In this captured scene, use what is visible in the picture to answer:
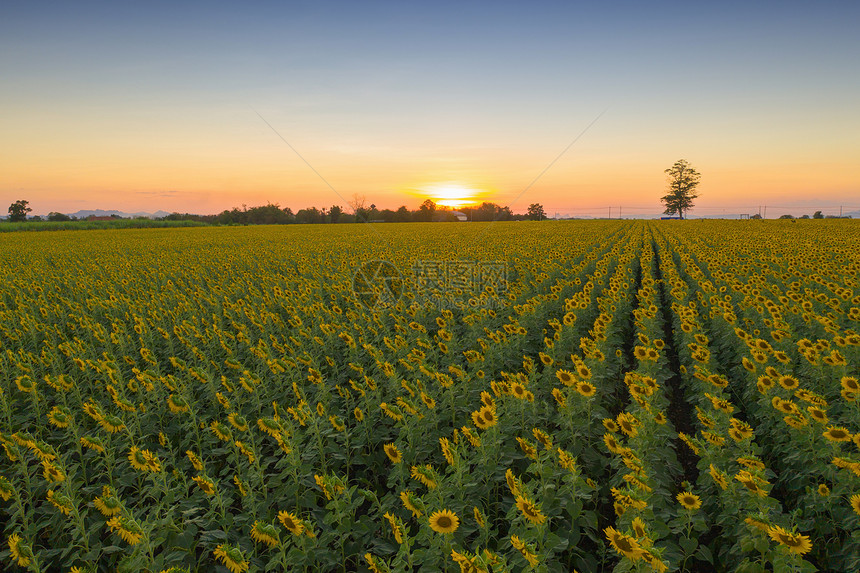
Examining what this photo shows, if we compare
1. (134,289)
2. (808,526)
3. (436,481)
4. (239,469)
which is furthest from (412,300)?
(134,289)

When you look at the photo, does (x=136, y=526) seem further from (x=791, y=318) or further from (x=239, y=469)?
(x=791, y=318)

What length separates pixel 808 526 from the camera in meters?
3.26

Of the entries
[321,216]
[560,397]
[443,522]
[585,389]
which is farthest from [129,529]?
[321,216]

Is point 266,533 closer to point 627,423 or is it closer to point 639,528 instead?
point 639,528

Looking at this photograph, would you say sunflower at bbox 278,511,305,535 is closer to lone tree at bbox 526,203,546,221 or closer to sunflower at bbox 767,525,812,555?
sunflower at bbox 767,525,812,555

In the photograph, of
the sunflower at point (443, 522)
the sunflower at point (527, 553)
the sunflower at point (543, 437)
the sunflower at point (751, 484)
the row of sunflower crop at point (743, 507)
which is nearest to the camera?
the sunflower at point (527, 553)

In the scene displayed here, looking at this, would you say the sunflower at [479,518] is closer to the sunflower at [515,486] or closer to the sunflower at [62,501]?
the sunflower at [515,486]

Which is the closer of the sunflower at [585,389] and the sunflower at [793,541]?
the sunflower at [793,541]

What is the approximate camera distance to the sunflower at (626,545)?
2.46 meters

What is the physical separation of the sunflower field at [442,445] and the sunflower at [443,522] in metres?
0.01

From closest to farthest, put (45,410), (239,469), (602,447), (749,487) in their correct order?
(749,487), (239,469), (602,447), (45,410)

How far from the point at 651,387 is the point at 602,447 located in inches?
31.4

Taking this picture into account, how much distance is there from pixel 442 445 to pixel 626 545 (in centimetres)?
146

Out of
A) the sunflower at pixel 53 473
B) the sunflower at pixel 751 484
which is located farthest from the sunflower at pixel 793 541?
the sunflower at pixel 53 473
